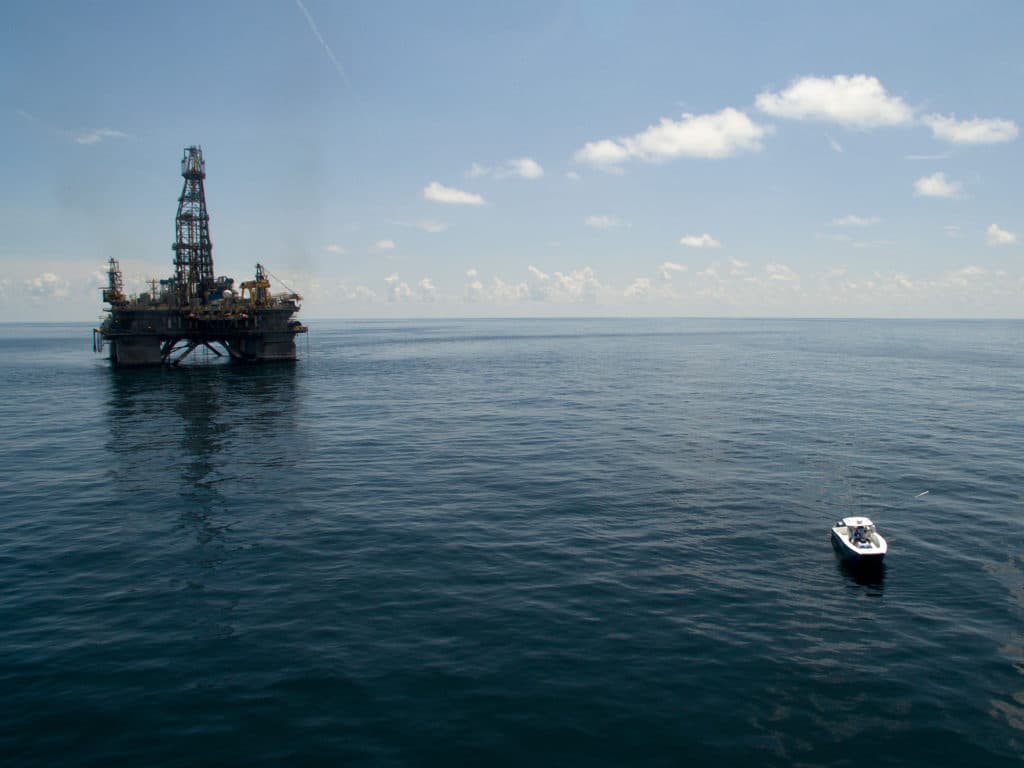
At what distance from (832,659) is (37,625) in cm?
2996

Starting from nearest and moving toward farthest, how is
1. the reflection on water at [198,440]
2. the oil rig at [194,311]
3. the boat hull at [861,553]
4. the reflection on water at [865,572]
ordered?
the reflection on water at [865,572] < the boat hull at [861,553] < the reflection on water at [198,440] < the oil rig at [194,311]

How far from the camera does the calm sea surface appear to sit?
18.5m

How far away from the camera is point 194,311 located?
12838cm

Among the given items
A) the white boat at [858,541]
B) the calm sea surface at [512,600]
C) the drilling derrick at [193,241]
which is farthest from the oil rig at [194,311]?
the white boat at [858,541]

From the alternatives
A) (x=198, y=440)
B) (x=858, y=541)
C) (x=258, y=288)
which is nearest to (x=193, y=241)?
(x=258, y=288)

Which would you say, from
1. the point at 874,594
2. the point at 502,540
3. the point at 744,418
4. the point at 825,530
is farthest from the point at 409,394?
the point at 874,594

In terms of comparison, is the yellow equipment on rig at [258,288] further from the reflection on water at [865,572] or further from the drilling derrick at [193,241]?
the reflection on water at [865,572]

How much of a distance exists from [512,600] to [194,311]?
12332 centimetres

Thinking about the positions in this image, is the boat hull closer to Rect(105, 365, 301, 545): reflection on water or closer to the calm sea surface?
the calm sea surface

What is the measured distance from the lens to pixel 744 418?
68125 mm

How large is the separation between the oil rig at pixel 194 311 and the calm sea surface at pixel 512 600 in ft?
240

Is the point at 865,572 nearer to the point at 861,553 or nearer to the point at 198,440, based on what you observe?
the point at 861,553

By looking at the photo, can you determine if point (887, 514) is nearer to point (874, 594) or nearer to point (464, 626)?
point (874, 594)

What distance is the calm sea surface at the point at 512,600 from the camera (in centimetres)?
1848
